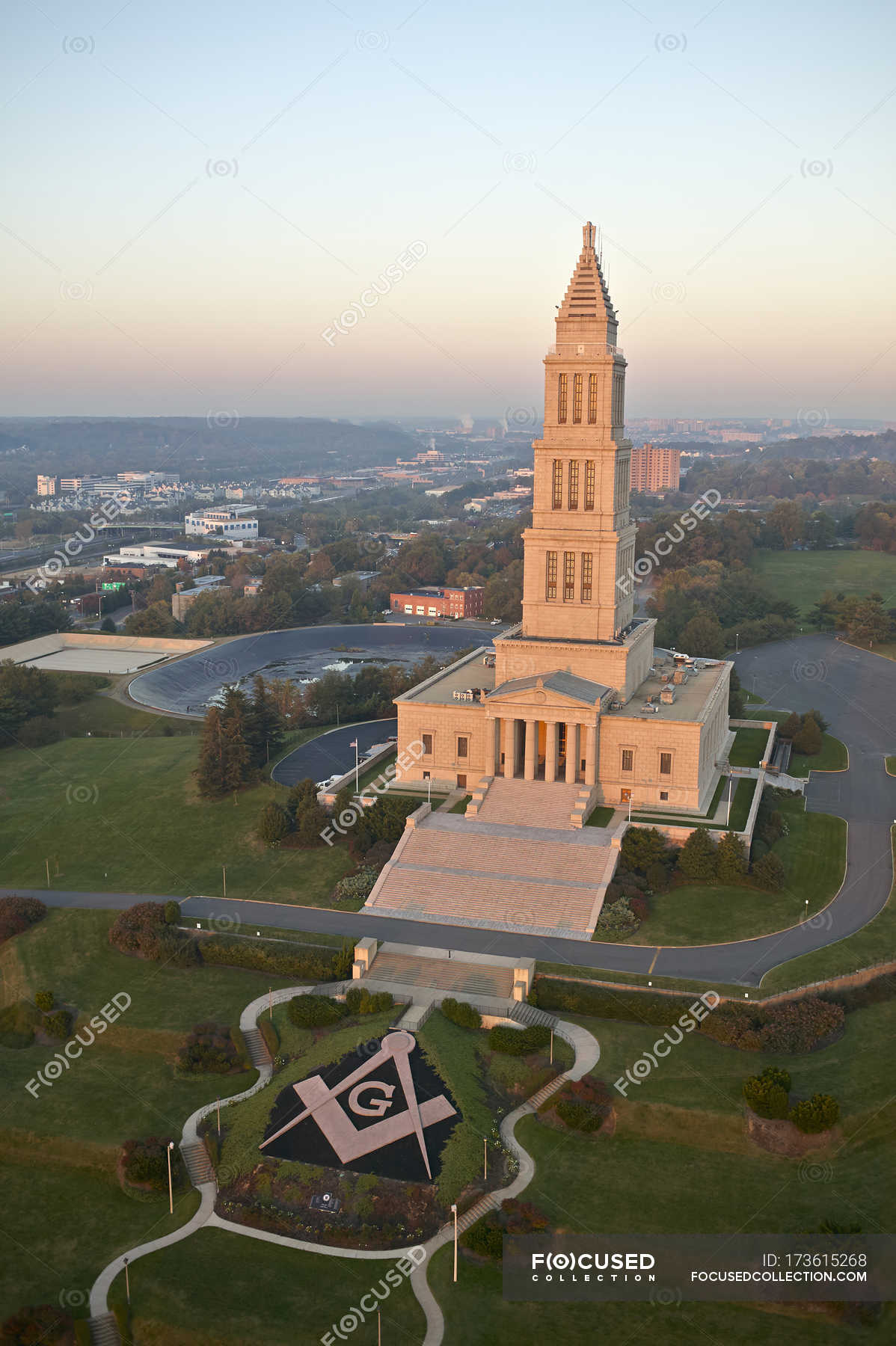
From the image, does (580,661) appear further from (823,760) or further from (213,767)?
(823,760)

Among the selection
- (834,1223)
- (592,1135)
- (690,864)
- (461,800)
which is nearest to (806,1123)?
(834,1223)

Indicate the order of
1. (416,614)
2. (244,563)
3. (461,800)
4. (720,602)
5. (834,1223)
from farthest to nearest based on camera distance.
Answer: (244,563)
(416,614)
(720,602)
(461,800)
(834,1223)

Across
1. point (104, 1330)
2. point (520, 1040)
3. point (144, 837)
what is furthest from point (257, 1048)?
point (144, 837)

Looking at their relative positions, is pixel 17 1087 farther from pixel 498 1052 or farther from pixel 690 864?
pixel 690 864

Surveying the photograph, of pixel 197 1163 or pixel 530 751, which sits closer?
pixel 197 1163

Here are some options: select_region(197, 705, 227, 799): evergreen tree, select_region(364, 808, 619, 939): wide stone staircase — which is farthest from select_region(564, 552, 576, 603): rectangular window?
select_region(197, 705, 227, 799): evergreen tree

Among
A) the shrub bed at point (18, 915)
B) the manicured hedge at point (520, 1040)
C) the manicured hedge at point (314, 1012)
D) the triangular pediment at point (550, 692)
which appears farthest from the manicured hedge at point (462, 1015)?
the shrub bed at point (18, 915)

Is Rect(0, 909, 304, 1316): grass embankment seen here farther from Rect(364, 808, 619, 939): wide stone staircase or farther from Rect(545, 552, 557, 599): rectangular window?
Rect(545, 552, 557, 599): rectangular window
